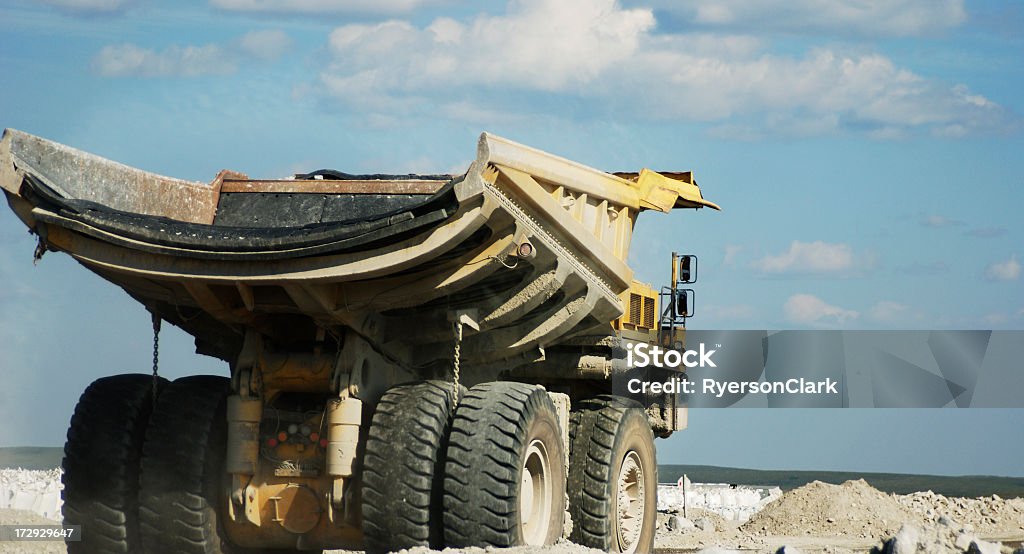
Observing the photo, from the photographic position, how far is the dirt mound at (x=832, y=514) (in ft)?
Result: 60.1

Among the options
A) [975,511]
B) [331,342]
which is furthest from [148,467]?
[975,511]

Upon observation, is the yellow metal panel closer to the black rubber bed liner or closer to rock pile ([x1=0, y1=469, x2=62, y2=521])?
the black rubber bed liner

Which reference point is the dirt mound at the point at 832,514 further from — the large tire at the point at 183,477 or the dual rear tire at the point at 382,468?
the large tire at the point at 183,477

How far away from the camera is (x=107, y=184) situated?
10406 mm

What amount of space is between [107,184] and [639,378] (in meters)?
5.97

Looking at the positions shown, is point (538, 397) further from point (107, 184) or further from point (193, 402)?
point (107, 184)

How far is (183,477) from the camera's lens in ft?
32.4

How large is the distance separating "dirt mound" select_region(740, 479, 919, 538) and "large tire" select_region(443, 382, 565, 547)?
30.3ft

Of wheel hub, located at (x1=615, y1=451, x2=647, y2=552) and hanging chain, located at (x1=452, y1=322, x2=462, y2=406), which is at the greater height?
hanging chain, located at (x1=452, y1=322, x2=462, y2=406)

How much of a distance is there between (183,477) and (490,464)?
2269mm

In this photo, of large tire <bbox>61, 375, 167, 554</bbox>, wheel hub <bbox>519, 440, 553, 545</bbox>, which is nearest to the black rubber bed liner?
large tire <bbox>61, 375, 167, 554</bbox>

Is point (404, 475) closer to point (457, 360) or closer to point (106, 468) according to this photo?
point (457, 360)

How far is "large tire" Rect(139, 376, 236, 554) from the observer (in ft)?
32.3

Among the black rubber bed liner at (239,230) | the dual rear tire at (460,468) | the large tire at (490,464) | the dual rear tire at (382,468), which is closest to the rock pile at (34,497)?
the dual rear tire at (382,468)
